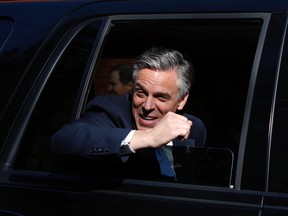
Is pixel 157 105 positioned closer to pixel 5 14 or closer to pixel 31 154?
pixel 31 154

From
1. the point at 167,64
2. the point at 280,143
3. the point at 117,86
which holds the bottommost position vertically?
the point at 280,143

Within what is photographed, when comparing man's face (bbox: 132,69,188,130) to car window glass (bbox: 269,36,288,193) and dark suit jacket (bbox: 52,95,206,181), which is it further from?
car window glass (bbox: 269,36,288,193)

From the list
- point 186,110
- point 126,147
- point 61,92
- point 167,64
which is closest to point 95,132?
point 126,147

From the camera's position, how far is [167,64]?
2.81 m

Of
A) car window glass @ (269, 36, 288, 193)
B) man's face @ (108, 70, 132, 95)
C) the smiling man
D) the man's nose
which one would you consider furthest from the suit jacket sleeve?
man's face @ (108, 70, 132, 95)

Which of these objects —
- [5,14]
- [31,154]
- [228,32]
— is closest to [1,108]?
[31,154]

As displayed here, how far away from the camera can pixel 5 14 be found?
3055 millimetres

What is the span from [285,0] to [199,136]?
29.5 inches

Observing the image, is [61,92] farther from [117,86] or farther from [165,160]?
[117,86]

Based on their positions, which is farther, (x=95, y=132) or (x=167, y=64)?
(x=167, y=64)

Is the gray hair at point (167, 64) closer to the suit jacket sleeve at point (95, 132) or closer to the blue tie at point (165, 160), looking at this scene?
the suit jacket sleeve at point (95, 132)

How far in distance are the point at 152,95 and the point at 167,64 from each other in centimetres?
14

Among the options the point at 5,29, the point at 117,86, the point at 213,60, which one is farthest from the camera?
the point at 117,86

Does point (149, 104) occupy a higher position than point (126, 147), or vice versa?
point (149, 104)
